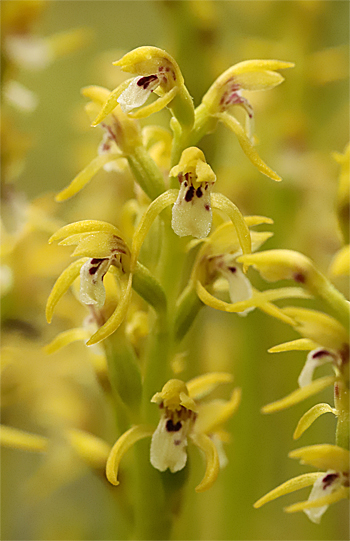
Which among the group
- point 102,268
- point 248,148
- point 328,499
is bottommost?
point 328,499

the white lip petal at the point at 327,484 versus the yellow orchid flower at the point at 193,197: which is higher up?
the yellow orchid flower at the point at 193,197

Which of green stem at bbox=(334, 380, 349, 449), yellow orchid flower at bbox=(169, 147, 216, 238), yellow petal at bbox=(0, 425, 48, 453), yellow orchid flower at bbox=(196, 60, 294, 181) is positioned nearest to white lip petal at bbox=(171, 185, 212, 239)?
yellow orchid flower at bbox=(169, 147, 216, 238)

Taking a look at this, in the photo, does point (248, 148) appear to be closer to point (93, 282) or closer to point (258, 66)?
point (258, 66)

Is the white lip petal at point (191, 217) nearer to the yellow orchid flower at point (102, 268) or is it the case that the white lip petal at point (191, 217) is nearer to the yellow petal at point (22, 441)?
the yellow orchid flower at point (102, 268)

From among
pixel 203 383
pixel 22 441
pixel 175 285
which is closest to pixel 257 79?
pixel 175 285

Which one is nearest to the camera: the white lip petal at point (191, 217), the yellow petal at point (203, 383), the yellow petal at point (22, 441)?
the white lip petal at point (191, 217)

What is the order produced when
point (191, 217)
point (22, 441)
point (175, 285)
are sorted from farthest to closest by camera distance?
point (22, 441) → point (175, 285) → point (191, 217)

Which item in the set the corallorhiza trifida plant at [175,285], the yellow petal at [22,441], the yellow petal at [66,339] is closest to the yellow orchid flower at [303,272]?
the corallorhiza trifida plant at [175,285]
